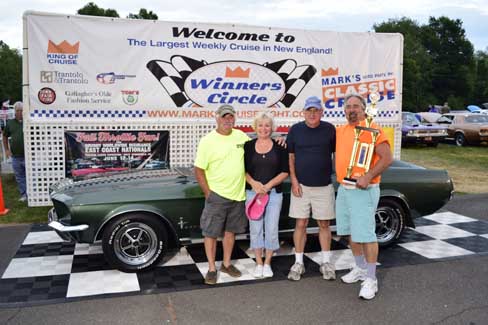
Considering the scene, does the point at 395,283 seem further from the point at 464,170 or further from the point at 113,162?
the point at 464,170

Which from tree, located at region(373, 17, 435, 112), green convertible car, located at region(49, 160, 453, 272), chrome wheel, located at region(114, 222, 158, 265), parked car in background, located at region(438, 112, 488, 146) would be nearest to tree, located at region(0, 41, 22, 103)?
tree, located at region(373, 17, 435, 112)

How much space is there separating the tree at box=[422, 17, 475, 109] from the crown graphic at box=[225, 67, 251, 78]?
56164 mm

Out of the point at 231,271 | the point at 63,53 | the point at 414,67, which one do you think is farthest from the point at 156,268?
the point at 414,67

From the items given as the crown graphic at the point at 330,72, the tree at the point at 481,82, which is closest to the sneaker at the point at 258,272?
the crown graphic at the point at 330,72

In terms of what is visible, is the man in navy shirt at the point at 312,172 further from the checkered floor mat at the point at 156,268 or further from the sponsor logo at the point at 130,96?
the sponsor logo at the point at 130,96

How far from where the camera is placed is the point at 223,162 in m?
4.43

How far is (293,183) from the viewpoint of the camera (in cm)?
460

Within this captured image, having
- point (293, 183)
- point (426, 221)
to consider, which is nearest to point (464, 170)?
point (426, 221)

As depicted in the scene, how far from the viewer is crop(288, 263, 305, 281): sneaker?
465 cm

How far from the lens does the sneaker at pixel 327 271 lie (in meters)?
4.67

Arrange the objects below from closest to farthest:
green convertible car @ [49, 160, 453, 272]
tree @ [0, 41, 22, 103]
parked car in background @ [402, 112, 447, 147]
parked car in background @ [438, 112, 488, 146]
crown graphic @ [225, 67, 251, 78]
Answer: green convertible car @ [49, 160, 453, 272] < crown graphic @ [225, 67, 251, 78] < parked car in background @ [402, 112, 447, 147] < parked car in background @ [438, 112, 488, 146] < tree @ [0, 41, 22, 103]

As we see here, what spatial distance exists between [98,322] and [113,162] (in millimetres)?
4264

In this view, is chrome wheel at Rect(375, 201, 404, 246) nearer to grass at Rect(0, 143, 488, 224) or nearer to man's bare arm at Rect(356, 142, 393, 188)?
man's bare arm at Rect(356, 142, 393, 188)

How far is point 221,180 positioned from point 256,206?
416mm
